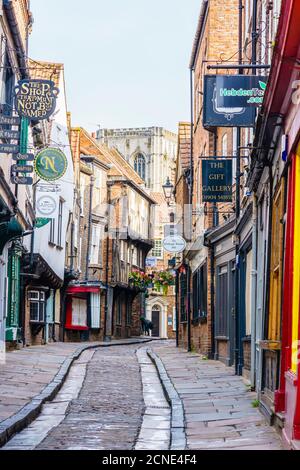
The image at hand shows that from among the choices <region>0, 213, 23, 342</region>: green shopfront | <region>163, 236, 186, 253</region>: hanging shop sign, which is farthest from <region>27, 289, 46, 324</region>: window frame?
<region>163, 236, 186, 253</region>: hanging shop sign

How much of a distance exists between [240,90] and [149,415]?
530 cm

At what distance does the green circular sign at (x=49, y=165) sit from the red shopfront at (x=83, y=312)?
19.9 m

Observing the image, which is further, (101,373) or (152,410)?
(101,373)

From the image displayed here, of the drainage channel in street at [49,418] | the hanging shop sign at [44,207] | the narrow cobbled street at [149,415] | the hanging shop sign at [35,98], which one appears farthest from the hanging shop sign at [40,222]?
the hanging shop sign at [35,98]

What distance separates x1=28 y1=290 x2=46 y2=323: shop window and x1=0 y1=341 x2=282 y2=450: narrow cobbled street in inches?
423

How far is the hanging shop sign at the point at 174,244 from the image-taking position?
101 feet

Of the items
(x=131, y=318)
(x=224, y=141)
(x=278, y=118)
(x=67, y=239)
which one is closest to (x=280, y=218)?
(x=278, y=118)

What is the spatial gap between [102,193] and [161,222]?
98.2ft

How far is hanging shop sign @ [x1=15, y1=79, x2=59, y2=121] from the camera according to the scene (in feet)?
57.5

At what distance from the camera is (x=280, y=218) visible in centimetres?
1135

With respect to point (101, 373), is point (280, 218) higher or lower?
higher

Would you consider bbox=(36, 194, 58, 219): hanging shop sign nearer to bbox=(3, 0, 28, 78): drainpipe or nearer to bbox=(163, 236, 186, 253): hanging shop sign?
bbox=(163, 236, 186, 253): hanging shop sign

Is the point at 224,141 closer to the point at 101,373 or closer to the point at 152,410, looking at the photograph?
the point at 101,373

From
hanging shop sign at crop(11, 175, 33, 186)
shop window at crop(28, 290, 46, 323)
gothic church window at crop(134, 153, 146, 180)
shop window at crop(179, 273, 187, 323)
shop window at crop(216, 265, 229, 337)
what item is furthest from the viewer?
gothic church window at crop(134, 153, 146, 180)
